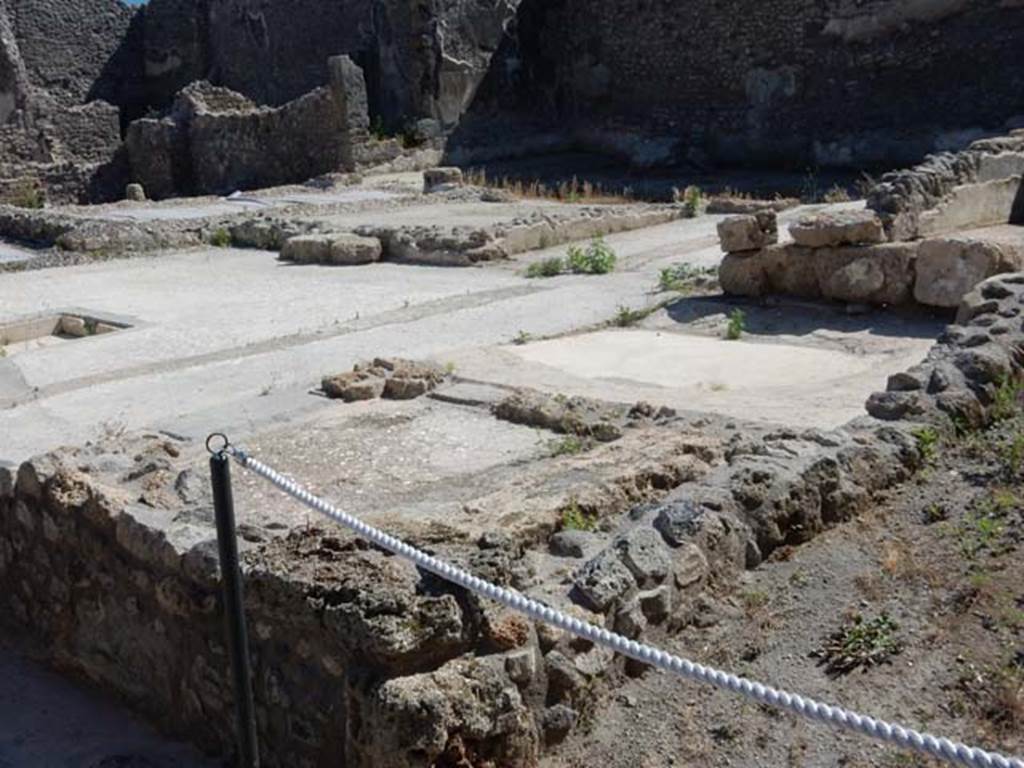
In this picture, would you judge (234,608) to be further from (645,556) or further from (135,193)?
(135,193)

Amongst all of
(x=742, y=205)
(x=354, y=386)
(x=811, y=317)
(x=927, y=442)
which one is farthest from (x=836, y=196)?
(x=927, y=442)

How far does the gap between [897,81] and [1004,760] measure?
53.7 ft

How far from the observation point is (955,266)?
7680mm

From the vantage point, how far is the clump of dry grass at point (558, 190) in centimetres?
1611

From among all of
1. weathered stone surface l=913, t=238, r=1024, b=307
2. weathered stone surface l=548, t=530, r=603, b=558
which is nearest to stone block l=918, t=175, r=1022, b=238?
weathered stone surface l=913, t=238, r=1024, b=307

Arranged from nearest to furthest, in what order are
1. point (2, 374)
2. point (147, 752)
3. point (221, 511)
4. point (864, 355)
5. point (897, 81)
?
point (221, 511) → point (147, 752) → point (864, 355) → point (2, 374) → point (897, 81)

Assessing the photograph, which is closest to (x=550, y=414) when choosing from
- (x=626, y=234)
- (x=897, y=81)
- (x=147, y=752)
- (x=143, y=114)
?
(x=147, y=752)

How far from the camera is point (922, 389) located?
519 cm

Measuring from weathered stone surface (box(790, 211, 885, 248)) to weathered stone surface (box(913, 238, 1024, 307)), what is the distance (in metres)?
0.41

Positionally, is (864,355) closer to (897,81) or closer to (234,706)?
(234,706)

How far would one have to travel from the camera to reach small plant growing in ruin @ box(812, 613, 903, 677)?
3389 mm

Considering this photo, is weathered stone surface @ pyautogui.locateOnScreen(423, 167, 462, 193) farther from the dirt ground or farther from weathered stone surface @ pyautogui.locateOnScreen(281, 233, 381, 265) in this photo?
the dirt ground

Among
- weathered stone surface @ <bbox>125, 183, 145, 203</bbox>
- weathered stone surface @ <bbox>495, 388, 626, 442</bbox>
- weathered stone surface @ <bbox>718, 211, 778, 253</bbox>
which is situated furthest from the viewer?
weathered stone surface @ <bbox>125, 183, 145, 203</bbox>

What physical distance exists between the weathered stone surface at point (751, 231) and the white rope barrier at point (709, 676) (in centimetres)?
593
